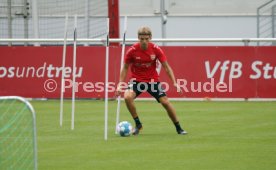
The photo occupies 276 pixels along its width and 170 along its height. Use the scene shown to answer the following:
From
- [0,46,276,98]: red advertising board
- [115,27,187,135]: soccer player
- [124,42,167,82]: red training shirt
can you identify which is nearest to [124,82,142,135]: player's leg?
[115,27,187,135]: soccer player

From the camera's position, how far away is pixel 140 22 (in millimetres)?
38094

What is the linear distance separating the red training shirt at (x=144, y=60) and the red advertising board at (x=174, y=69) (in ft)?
31.0

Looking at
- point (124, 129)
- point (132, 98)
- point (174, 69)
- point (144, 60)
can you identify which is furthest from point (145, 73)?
point (174, 69)

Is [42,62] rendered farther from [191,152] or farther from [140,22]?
[191,152]

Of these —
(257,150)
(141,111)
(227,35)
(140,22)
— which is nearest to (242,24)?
(227,35)

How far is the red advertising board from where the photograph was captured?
26.4 meters

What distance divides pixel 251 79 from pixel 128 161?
13.9m

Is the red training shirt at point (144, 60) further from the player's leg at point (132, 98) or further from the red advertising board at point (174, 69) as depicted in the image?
the red advertising board at point (174, 69)

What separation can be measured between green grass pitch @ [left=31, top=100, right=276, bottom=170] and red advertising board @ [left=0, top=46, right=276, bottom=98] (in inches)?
99.4

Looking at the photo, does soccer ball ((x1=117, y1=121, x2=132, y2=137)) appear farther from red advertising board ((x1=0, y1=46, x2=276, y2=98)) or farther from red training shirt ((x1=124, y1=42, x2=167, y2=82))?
red advertising board ((x1=0, y1=46, x2=276, y2=98))

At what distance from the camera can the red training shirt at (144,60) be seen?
17.0 m

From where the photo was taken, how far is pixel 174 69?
87.8 feet

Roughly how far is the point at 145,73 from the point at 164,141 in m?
1.93

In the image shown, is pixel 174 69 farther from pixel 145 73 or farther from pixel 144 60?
pixel 144 60
